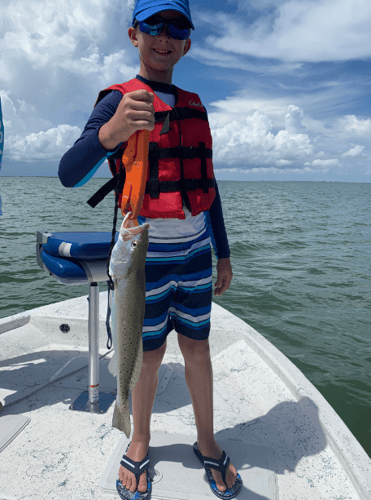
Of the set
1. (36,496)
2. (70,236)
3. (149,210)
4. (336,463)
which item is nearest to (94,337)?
(70,236)

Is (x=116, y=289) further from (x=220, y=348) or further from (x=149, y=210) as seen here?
(x=220, y=348)

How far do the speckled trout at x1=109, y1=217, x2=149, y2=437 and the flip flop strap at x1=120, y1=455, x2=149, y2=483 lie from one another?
2.30ft

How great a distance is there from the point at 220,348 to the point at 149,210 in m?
2.39

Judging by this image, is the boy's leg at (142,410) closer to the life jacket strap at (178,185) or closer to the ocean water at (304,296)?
the life jacket strap at (178,185)

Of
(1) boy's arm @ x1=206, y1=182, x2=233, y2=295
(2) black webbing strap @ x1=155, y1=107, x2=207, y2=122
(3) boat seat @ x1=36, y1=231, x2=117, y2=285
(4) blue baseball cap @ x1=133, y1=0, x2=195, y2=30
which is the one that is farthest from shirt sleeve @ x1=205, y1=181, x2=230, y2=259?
(4) blue baseball cap @ x1=133, y1=0, x2=195, y2=30

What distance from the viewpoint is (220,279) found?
2330mm

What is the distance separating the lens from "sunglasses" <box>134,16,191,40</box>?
1621mm

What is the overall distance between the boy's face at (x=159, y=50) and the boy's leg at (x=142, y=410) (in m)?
1.44

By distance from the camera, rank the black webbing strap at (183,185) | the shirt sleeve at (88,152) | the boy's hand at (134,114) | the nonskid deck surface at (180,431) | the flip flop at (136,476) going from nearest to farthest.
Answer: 1. the boy's hand at (134,114)
2. the shirt sleeve at (88,152)
3. the black webbing strap at (183,185)
4. the flip flop at (136,476)
5. the nonskid deck surface at (180,431)

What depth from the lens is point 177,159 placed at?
177 cm

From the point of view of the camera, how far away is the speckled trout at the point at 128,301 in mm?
1355

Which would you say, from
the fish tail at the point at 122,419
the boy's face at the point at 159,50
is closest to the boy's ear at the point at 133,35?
the boy's face at the point at 159,50

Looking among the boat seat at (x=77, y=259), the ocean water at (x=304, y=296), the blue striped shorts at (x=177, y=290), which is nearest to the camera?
the blue striped shorts at (x=177, y=290)

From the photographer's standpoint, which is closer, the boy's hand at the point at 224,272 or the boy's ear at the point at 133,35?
the boy's ear at the point at 133,35
